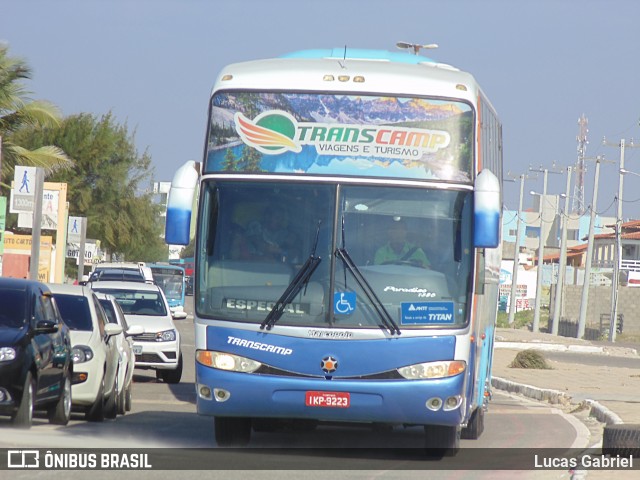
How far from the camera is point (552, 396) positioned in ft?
77.9

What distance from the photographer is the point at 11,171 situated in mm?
42750

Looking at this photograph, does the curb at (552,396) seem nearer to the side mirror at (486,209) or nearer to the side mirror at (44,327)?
the side mirror at (486,209)

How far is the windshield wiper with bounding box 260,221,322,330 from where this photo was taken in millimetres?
11727

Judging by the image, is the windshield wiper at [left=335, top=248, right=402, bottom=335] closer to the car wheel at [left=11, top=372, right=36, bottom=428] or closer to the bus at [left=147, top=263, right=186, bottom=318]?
the car wheel at [left=11, top=372, right=36, bottom=428]

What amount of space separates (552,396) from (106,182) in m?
51.8

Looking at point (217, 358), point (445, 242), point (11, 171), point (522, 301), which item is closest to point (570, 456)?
point (445, 242)

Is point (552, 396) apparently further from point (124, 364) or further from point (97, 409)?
point (97, 409)

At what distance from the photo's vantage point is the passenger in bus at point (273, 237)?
11.9 m

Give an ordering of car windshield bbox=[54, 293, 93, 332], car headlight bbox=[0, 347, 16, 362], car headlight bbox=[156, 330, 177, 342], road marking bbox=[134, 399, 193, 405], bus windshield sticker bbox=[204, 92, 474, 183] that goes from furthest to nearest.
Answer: car headlight bbox=[156, 330, 177, 342] < road marking bbox=[134, 399, 193, 405] < car windshield bbox=[54, 293, 93, 332] < car headlight bbox=[0, 347, 16, 362] < bus windshield sticker bbox=[204, 92, 474, 183]

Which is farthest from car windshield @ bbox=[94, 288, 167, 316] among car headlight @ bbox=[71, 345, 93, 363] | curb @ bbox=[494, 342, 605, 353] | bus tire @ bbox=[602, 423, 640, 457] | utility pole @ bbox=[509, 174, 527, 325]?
utility pole @ bbox=[509, 174, 527, 325]

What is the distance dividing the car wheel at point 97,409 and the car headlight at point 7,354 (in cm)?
265

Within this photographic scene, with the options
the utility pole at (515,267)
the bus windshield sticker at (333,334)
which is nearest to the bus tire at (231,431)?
the bus windshield sticker at (333,334)

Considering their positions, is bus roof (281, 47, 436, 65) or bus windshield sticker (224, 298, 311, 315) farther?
bus roof (281, 47, 436, 65)

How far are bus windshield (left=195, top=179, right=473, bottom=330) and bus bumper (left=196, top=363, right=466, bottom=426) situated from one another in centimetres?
53
